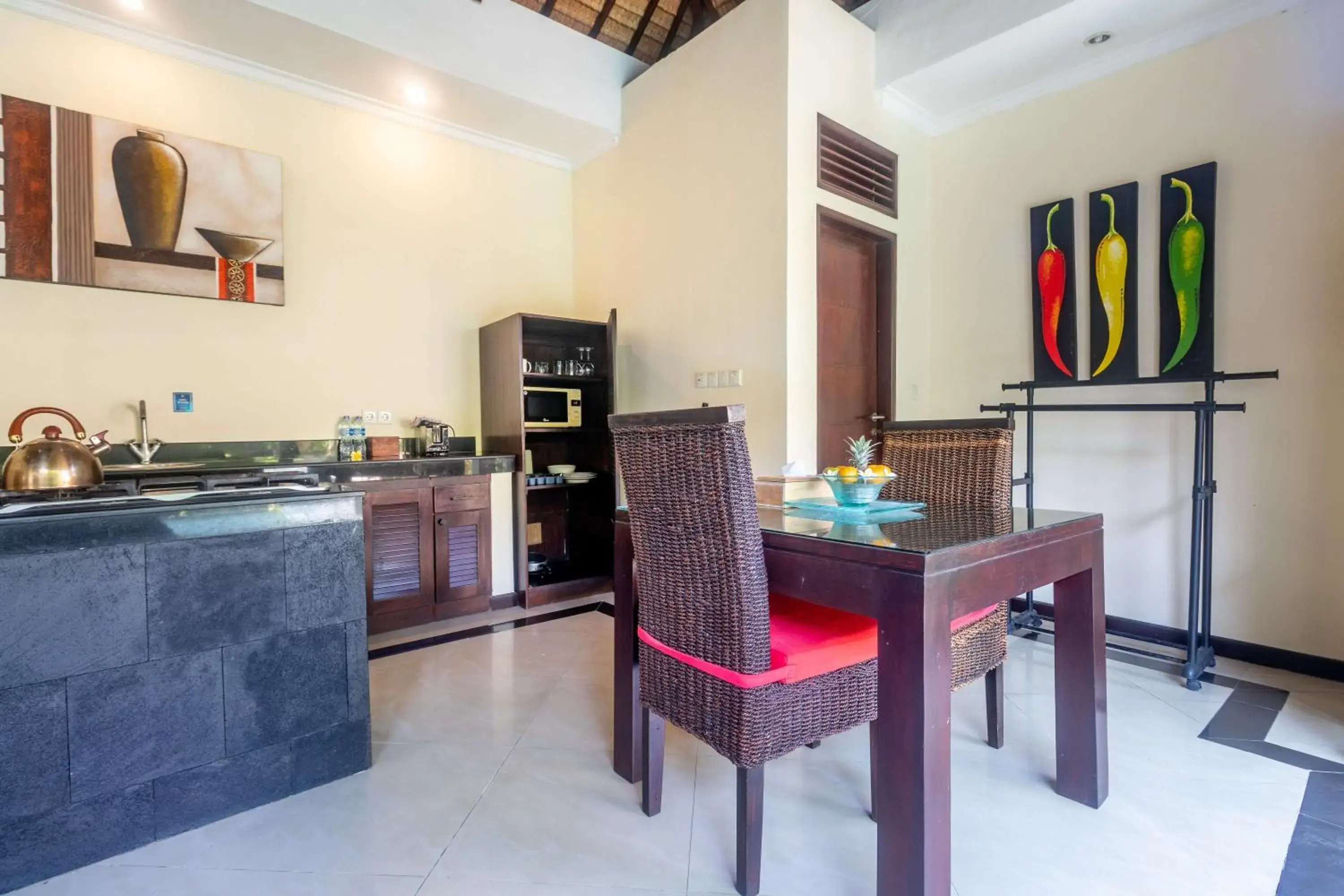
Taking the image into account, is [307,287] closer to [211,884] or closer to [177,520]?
[177,520]

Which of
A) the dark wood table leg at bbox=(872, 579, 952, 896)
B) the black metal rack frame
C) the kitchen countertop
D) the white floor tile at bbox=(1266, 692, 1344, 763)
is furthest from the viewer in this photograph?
the kitchen countertop

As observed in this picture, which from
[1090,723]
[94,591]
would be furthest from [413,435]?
[1090,723]

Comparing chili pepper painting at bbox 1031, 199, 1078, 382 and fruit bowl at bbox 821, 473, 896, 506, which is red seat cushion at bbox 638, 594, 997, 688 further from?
chili pepper painting at bbox 1031, 199, 1078, 382

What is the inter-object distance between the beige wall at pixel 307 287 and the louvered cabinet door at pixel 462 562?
758mm

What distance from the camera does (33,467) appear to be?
1.75 metres

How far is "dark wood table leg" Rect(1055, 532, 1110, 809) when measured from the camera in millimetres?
1692

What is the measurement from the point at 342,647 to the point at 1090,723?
7.08ft

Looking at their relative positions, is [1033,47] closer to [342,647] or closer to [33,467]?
[342,647]

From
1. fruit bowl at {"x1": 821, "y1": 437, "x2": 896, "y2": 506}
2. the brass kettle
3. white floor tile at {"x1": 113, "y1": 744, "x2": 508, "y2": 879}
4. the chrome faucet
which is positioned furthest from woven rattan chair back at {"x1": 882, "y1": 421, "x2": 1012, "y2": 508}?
the chrome faucet

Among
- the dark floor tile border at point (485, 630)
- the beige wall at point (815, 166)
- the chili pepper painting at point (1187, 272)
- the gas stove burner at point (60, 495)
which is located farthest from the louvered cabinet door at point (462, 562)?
the chili pepper painting at point (1187, 272)

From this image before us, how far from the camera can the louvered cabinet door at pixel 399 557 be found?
322cm

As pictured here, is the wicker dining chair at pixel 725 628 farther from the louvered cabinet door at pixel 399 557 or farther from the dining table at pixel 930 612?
the louvered cabinet door at pixel 399 557

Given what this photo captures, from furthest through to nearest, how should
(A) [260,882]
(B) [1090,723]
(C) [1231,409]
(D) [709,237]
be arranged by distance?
(D) [709,237] < (C) [1231,409] < (B) [1090,723] < (A) [260,882]

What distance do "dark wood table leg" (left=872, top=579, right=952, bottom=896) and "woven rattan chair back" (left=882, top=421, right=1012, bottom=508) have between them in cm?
96
